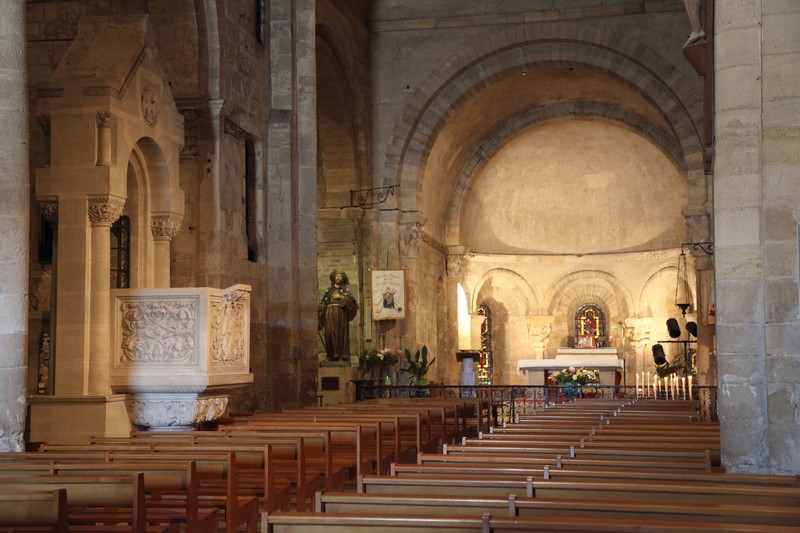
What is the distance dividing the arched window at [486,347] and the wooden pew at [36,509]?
26935 millimetres

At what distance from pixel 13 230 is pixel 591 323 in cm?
2617

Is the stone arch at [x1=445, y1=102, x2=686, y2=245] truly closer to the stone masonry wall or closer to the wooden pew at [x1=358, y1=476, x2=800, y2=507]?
the stone masonry wall

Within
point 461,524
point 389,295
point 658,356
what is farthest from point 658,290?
point 461,524

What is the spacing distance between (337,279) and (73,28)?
8158mm

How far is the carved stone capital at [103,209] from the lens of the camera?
32.1 ft

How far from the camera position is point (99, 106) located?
32.4ft

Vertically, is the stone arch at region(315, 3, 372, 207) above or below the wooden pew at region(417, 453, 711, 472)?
above

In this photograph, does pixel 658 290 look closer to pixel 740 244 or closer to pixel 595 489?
pixel 740 244

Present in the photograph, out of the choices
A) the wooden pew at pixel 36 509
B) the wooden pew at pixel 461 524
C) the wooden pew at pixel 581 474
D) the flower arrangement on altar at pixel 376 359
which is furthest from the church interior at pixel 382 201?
the wooden pew at pixel 461 524

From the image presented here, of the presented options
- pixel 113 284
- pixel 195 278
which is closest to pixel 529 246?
pixel 195 278

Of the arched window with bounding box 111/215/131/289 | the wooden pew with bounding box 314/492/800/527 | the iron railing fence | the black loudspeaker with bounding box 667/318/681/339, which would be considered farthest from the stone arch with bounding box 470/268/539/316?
the wooden pew with bounding box 314/492/800/527

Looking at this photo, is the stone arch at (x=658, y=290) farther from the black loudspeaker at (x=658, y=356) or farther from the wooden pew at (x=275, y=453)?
the wooden pew at (x=275, y=453)

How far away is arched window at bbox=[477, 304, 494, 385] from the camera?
102 ft

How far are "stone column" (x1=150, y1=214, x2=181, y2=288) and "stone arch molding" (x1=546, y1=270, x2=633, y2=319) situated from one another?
838 inches
